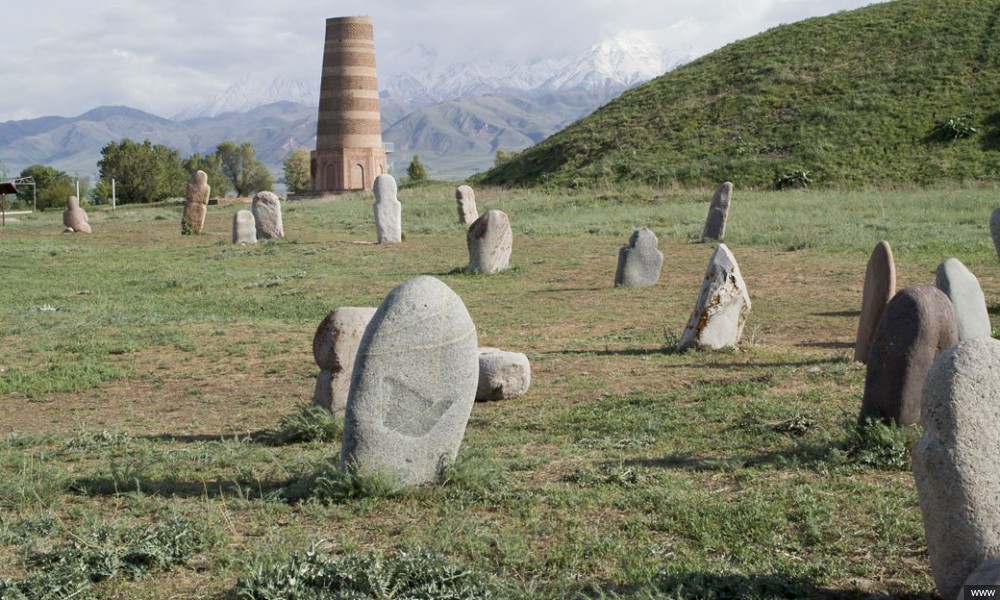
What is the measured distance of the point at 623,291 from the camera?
19.3 meters

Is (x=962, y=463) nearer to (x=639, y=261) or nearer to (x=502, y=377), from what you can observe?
(x=502, y=377)

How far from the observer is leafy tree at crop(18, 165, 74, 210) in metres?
74.6

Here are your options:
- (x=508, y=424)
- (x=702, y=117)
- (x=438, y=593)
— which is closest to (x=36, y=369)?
(x=508, y=424)

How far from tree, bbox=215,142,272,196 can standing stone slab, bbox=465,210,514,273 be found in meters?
99.9

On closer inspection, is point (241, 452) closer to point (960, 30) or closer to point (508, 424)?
point (508, 424)

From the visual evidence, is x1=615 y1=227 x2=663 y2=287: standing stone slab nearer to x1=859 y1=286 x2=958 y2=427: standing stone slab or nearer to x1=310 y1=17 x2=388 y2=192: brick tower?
x1=859 y1=286 x2=958 y2=427: standing stone slab

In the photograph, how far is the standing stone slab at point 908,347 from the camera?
7492mm

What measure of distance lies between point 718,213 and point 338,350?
1897 centimetres

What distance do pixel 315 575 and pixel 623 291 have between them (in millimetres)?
14366

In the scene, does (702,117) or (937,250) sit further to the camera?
(702,117)

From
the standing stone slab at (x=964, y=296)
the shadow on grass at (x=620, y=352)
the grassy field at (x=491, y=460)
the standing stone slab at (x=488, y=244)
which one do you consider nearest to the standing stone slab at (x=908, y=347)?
the grassy field at (x=491, y=460)

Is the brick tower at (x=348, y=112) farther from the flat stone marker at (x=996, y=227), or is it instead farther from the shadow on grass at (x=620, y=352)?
the shadow on grass at (x=620, y=352)

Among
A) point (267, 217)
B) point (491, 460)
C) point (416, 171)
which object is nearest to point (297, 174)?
point (416, 171)

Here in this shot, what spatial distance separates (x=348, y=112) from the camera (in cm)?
5938
